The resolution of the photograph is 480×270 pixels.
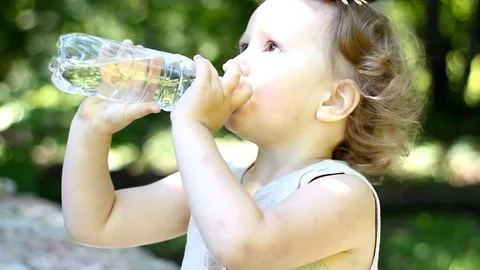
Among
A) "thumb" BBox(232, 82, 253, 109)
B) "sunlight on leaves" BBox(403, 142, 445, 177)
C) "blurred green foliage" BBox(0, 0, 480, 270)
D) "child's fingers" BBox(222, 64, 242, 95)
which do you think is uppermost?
"child's fingers" BBox(222, 64, 242, 95)

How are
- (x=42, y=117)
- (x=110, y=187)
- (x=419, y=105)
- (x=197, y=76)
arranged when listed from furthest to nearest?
(x=42, y=117), (x=419, y=105), (x=110, y=187), (x=197, y=76)

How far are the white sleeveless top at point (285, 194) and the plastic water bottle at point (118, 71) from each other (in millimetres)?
289

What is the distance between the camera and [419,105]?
2008mm

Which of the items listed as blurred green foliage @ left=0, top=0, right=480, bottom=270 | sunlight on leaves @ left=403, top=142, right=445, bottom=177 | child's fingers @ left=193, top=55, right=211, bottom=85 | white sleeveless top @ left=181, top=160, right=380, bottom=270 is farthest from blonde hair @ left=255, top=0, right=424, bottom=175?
sunlight on leaves @ left=403, top=142, right=445, bottom=177

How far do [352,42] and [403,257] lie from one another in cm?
323

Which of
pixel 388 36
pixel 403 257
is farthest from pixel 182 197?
pixel 403 257

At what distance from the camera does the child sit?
1.47 m

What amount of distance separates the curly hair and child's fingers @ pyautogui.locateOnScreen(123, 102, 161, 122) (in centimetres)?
41

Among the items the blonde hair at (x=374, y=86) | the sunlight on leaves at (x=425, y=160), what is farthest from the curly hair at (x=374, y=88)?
the sunlight on leaves at (x=425, y=160)

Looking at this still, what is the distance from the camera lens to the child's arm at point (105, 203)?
1.81 m

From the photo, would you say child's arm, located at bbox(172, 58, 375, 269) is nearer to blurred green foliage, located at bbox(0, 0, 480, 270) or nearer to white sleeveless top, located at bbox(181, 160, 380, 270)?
white sleeveless top, located at bbox(181, 160, 380, 270)

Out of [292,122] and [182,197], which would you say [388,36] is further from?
[182,197]

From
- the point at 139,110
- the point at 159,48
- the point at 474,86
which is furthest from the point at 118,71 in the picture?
the point at 474,86

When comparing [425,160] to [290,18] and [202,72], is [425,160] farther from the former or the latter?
[202,72]
